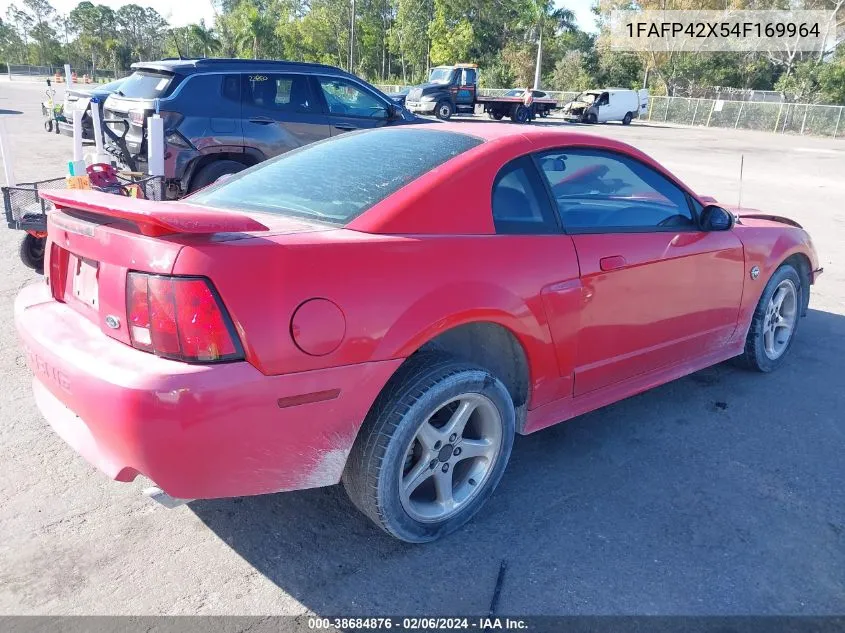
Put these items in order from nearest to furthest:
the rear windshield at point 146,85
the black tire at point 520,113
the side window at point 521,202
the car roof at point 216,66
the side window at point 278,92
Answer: the side window at point 521,202 < the rear windshield at point 146,85 < the car roof at point 216,66 < the side window at point 278,92 < the black tire at point 520,113

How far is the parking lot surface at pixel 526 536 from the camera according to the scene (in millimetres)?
2416

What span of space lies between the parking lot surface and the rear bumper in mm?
444

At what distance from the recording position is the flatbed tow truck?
30.6 metres

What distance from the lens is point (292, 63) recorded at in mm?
8414

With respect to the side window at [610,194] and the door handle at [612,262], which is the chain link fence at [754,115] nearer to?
the side window at [610,194]

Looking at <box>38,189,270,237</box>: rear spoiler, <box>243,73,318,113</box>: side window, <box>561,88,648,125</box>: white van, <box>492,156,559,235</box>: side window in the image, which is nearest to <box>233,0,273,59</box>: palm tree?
<box>561,88,648,125</box>: white van

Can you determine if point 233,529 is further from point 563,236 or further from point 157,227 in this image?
point 563,236

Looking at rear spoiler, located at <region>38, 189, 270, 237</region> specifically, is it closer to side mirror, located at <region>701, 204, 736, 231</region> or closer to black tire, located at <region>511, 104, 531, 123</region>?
side mirror, located at <region>701, 204, 736, 231</region>

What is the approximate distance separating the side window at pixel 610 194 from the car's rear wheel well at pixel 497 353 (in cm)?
63

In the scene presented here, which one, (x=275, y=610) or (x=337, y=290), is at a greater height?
(x=337, y=290)

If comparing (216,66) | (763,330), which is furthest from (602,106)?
(763,330)

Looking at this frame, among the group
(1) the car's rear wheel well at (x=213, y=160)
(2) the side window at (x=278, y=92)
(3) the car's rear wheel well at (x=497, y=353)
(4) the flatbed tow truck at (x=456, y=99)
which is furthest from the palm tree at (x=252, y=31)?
(3) the car's rear wheel well at (x=497, y=353)

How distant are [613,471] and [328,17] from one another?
6798 cm

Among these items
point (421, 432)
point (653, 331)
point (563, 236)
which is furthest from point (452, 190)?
point (653, 331)
